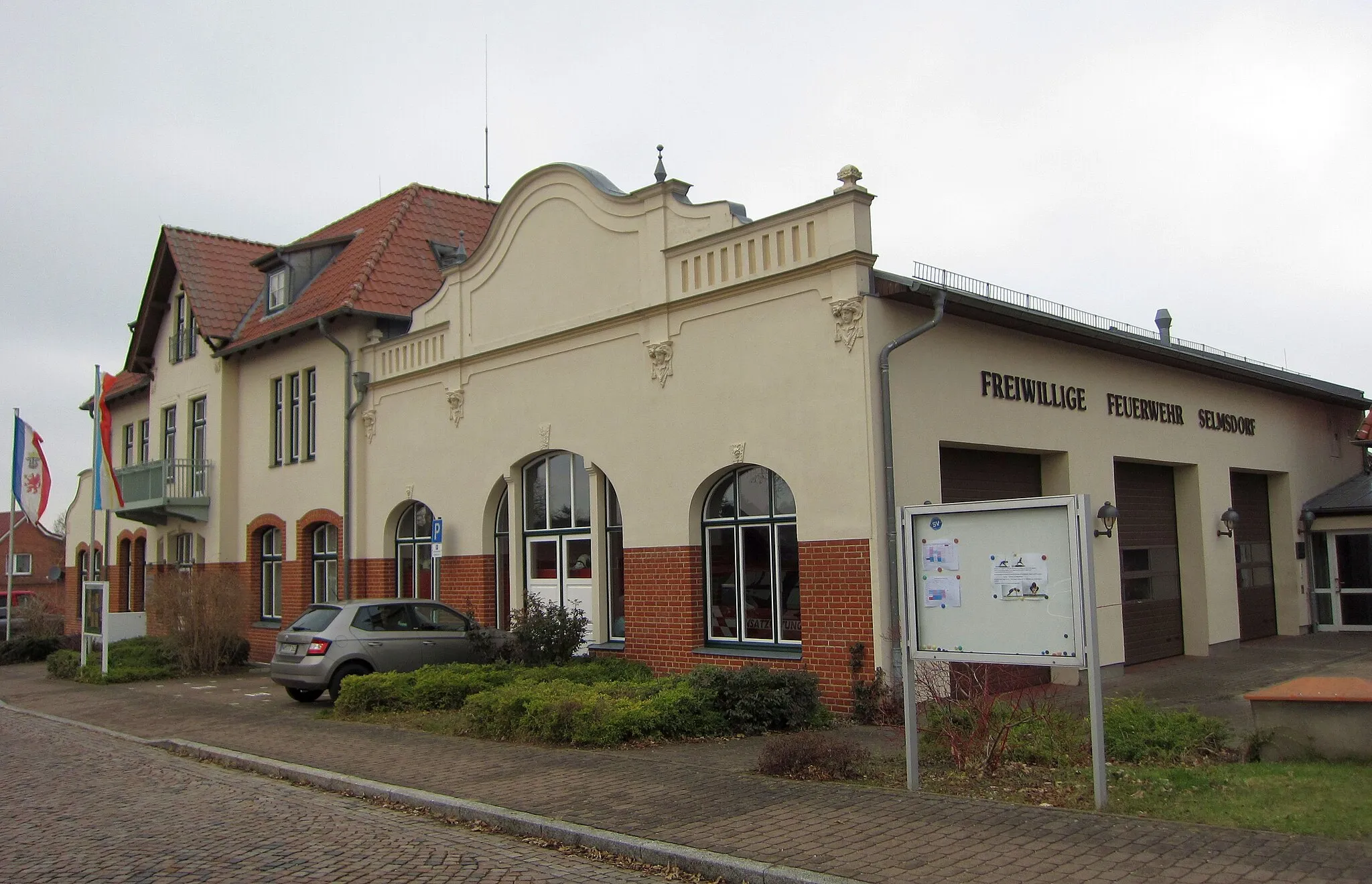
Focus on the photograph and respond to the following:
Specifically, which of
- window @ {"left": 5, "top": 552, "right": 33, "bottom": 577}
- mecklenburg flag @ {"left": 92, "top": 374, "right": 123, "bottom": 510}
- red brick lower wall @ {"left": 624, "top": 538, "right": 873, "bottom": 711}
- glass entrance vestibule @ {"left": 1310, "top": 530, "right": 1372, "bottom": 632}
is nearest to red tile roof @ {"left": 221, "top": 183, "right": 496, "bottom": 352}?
mecklenburg flag @ {"left": 92, "top": 374, "right": 123, "bottom": 510}

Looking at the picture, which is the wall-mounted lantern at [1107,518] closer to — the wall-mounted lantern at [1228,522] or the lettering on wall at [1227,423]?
the wall-mounted lantern at [1228,522]

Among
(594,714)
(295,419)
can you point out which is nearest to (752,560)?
(594,714)

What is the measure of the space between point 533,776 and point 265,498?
54.8ft

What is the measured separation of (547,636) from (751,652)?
295 cm

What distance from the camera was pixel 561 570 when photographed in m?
17.3

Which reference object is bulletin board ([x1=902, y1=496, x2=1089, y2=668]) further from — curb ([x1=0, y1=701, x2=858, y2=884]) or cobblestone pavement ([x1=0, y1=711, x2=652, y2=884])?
cobblestone pavement ([x1=0, y1=711, x2=652, y2=884])

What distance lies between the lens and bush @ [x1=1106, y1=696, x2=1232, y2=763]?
922cm

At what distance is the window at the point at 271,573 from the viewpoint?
2434 cm

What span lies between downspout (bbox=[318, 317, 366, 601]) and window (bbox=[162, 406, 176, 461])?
9165 mm

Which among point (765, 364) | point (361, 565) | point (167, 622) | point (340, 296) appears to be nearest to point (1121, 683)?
point (765, 364)

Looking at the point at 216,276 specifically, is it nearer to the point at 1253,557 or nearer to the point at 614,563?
the point at 614,563

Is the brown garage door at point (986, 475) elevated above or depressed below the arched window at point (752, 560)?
above

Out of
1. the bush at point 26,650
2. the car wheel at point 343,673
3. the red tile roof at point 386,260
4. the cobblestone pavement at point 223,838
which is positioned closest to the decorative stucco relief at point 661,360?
the car wheel at point 343,673

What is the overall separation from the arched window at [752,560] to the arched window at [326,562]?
33.9 ft
